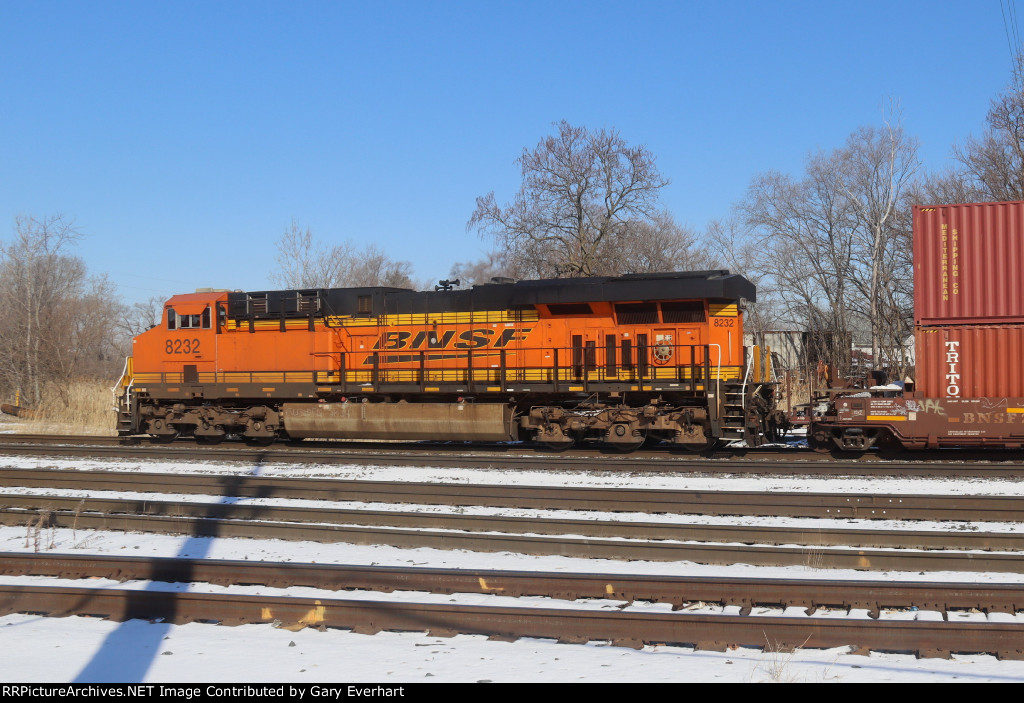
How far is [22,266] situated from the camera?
35.1m

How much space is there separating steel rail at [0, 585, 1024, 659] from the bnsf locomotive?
33.5 ft

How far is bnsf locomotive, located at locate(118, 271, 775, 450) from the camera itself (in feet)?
53.2

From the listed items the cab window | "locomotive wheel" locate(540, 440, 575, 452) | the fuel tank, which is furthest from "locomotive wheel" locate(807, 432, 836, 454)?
the cab window

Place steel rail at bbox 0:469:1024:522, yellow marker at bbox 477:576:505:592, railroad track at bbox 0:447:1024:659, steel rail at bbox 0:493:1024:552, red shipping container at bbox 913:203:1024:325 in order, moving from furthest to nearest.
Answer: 1. red shipping container at bbox 913:203:1024:325
2. steel rail at bbox 0:469:1024:522
3. steel rail at bbox 0:493:1024:552
4. yellow marker at bbox 477:576:505:592
5. railroad track at bbox 0:447:1024:659

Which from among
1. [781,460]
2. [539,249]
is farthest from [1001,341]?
[539,249]

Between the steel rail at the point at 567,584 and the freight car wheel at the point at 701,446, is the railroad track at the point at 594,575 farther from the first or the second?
the freight car wheel at the point at 701,446

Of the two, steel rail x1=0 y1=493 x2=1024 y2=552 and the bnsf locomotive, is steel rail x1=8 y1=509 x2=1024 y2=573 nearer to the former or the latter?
steel rail x1=0 y1=493 x2=1024 y2=552

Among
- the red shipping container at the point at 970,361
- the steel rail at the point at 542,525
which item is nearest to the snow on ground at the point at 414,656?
the steel rail at the point at 542,525

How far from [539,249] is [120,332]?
5113 cm

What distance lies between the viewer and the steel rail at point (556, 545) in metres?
7.50

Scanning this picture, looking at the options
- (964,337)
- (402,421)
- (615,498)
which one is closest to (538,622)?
(615,498)

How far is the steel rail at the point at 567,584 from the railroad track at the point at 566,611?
10mm
